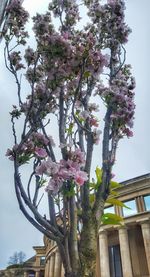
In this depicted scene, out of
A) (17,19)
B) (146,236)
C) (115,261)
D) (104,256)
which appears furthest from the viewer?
(115,261)

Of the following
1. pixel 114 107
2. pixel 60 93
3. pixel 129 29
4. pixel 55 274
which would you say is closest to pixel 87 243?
pixel 114 107

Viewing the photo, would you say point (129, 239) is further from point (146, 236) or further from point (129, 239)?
point (146, 236)

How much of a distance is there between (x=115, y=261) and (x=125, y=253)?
13.7 ft

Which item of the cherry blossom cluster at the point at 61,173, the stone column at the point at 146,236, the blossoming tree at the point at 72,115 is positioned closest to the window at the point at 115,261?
the stone column at the point at 146,236

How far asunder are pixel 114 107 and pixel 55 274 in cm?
3361

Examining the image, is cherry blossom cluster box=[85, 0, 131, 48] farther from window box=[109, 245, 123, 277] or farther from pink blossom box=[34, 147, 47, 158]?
window box=[109, 245, 123, 277]

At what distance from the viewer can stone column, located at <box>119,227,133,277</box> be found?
2306 cm

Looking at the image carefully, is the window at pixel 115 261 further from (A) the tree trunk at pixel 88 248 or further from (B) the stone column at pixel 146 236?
(A) the tree trunk at pixel 88 248

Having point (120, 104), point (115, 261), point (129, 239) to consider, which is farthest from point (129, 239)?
point (120, 104)

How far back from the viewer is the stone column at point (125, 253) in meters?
23.1

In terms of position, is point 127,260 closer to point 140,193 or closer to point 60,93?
point 140,193

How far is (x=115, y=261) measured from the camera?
→ 27250mm

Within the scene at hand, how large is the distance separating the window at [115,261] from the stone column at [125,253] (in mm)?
3511

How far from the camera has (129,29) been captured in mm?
4484
